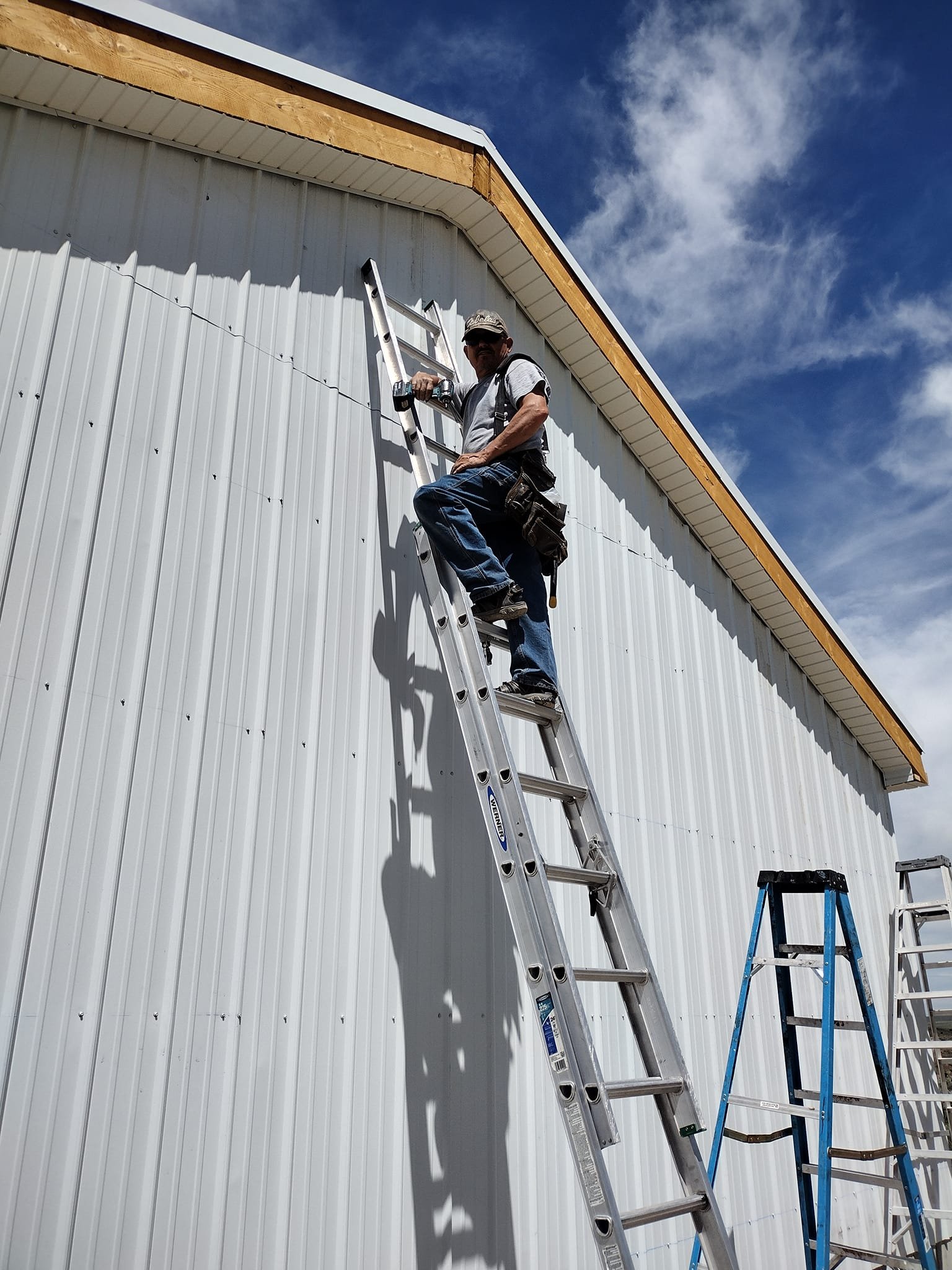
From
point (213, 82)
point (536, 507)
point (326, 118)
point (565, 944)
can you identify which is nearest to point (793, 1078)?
point (565, 944)

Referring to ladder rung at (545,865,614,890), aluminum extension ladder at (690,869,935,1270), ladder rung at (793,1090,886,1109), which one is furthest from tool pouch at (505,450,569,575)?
ladder rung at (793,1090,886,1109)

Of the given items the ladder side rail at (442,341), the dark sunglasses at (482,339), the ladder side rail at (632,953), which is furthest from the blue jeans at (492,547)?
the ladder side rail at (442,341)

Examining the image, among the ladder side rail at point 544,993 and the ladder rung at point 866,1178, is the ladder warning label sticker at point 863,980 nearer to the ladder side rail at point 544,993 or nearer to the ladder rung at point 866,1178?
the ladder rung at point 866,1178

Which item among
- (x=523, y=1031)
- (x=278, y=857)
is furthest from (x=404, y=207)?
(x=523, y=1031)

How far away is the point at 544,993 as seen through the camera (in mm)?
2752

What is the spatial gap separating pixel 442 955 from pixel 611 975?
1204 millimetres

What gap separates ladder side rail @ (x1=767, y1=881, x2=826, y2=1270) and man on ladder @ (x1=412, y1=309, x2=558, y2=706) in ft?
6.38

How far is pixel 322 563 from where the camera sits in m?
4.08

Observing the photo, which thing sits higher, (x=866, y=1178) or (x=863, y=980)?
(x=863, y=980)

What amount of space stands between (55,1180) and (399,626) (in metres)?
2.38

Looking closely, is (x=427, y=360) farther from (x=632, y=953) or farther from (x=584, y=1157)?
(x=584, y=1157)

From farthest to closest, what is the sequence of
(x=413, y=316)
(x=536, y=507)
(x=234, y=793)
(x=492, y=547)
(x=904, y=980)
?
(x=904, y=980), (x=413, y=316), (x=492, y=547), (x=536, y=507), (x=234, y=793)

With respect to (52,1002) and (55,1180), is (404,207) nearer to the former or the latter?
(52,1002)

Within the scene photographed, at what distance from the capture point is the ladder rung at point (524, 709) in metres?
3.45
